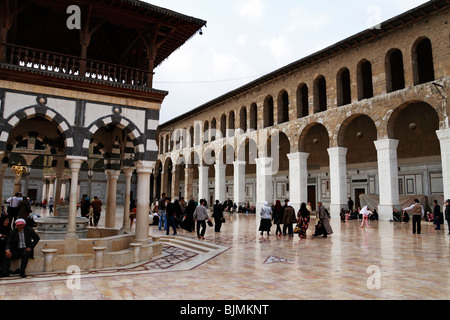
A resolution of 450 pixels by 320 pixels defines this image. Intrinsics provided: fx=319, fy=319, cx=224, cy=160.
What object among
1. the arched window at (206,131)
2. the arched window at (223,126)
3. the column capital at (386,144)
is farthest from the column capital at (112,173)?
the arched window at (206,131)

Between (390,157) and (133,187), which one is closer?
(390,157)

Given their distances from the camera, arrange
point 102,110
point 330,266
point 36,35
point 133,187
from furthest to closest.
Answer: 1. point 133,187
2. point 36,35
3. point 102,110
4. point 330,266

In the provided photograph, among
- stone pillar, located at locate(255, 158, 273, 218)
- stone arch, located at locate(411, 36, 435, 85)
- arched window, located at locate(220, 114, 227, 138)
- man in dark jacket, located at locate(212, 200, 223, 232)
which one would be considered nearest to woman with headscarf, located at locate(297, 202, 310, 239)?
man in dark jacket, located at locate(212, 200, 223, 232)

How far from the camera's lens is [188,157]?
3294 centimetres

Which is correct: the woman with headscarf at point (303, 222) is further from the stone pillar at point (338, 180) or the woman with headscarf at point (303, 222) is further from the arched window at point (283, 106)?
the arched window at point (283, 106)

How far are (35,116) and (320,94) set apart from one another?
19.3 metres

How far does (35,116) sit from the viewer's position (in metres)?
7.79

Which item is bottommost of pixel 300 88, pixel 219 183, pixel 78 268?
pixel 78 268

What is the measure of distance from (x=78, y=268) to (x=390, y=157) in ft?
50.0

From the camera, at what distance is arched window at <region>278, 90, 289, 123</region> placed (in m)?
22.9

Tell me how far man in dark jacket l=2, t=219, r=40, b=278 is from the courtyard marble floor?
339 mm

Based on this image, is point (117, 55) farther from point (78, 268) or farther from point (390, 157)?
point (390, 157)

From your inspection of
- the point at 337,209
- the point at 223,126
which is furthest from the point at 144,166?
the point at 223,126
